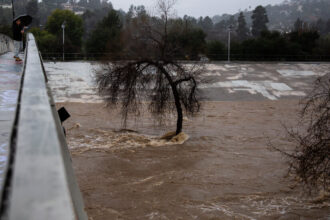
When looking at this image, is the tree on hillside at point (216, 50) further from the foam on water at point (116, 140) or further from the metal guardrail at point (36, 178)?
the metal guardrail at point (36, 178)

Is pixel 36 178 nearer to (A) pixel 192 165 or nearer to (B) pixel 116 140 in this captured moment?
(A) pixel 192 165

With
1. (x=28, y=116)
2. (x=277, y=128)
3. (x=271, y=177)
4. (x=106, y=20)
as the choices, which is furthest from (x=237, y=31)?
(x=28, y=116)

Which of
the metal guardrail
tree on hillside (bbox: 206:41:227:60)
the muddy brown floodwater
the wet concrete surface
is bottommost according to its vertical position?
the muddy brown floodwater

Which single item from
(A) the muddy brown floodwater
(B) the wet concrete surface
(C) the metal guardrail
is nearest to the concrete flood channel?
(A) the muddy brown floodwater

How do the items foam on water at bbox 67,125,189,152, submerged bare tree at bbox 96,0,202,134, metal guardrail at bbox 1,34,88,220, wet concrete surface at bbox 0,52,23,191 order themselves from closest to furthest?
metal guardrail at bbox 1,34,88,220, wet concrete surface at bbox 0,52,23,191, foam on water at bbox 67,125,189,152, submerged bare tree at bbox 96,0,202,134

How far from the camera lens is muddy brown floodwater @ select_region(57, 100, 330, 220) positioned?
35.0ft

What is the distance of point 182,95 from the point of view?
67.1 feet

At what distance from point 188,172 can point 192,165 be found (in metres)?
1.03

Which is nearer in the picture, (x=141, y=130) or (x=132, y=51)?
(x=132, y=51)

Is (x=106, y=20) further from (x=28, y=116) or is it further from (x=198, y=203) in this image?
(x=28, y=116)

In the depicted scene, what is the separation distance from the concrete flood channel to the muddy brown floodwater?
29mm

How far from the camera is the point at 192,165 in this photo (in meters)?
15.3

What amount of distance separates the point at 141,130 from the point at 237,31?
12271 cm

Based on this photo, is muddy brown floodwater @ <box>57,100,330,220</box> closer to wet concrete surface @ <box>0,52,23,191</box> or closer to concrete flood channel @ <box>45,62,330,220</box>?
concrete flood channel @ <box>45,62,330,220</box>
